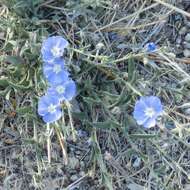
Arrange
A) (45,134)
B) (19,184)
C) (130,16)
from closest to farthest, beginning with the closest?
(45,134)
(19,184)
(130,16)

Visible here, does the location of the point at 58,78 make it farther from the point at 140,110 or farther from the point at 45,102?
the point at 140,110

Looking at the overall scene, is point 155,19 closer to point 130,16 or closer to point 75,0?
point 130,16

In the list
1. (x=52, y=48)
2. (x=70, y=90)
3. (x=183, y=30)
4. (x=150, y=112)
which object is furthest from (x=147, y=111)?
(x=183, y=30)

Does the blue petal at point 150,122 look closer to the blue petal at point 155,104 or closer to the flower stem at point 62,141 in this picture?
the blue petal at point 155,104

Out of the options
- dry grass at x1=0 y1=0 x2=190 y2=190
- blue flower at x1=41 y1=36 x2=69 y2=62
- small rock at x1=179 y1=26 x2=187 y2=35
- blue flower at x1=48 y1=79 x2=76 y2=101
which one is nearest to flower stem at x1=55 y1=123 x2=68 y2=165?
dry grass at x1=0 y1=0 x2=190 y2=190

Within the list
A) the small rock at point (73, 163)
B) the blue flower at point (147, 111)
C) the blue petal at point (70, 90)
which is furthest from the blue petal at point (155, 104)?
the small rock at point (73, 163)

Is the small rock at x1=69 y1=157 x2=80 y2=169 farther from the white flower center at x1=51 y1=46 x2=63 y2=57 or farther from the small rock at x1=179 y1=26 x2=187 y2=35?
the small rock at x1=179 y1=26 x2=187 y2=35

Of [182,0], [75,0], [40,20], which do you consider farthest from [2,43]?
[182,0]
